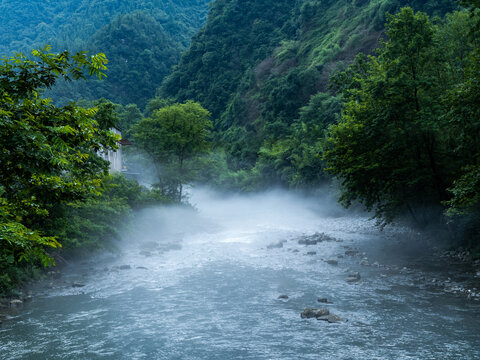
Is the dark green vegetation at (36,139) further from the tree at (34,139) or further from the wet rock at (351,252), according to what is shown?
the wet rock at (351,252)

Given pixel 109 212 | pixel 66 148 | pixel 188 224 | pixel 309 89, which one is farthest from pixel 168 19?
pixel 66 148

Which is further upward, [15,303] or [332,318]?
[332,318]

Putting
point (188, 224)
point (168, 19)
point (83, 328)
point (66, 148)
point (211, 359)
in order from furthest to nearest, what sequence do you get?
point (168, 19)
point (188, 224)
point (83, 328)
point (211, 359)
point (66, 148)

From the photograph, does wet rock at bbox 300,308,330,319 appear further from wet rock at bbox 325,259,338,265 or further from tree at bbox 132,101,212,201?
tree at bbox 132,101,212,201

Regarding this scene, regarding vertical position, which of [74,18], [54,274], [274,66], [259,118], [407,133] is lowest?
[54,274]

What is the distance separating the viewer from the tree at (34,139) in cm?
577

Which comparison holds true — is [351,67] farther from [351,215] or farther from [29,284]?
[29,284]

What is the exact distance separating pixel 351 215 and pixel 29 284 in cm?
3304

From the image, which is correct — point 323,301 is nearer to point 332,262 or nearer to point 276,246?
point 332,262

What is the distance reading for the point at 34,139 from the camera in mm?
5820

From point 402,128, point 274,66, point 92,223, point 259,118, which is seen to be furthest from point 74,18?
point 402,128

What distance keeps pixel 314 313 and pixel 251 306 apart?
104 inches

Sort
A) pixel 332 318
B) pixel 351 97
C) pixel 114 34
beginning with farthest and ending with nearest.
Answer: pixel 114 34, pixel 351 97, pixel 332 318

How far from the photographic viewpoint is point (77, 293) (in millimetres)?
18469
